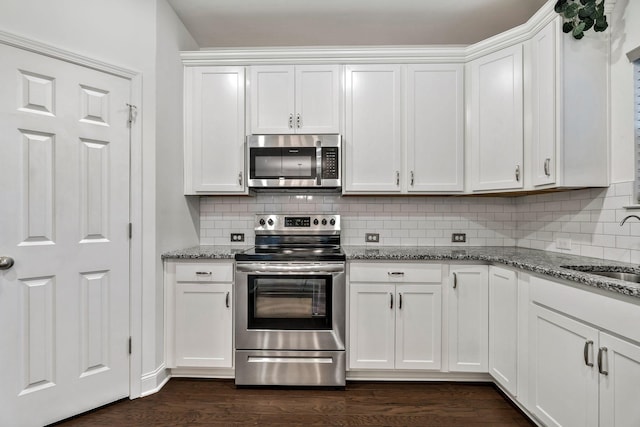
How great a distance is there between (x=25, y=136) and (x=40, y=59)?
0.47 m

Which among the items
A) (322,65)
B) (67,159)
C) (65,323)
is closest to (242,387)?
(65,323)

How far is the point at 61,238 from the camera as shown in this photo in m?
1.85

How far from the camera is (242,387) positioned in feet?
7.43

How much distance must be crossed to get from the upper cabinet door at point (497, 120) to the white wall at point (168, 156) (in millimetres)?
2433

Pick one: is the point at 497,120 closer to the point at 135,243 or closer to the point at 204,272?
the point at 204,272

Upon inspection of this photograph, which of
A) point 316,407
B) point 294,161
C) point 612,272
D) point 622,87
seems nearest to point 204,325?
point 316,407

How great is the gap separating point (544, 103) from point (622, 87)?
1.27 feet

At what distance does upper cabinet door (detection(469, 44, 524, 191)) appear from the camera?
2266mm

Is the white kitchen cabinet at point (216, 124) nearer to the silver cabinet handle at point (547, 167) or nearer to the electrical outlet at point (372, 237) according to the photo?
the electrical outlet at point (372, 237)

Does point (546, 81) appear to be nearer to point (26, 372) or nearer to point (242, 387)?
point (242, 387)

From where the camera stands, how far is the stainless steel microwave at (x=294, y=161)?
2.50 m

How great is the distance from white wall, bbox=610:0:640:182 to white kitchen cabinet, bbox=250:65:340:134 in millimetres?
1816

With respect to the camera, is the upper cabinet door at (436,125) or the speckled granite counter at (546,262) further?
the upper cabinet door at (436,125)

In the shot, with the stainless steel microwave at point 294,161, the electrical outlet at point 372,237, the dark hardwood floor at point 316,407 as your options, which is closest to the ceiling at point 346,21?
the stainless steel microwave at point 294,161
